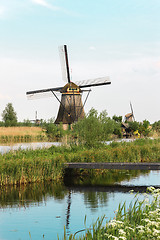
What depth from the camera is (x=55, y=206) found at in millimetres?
11039

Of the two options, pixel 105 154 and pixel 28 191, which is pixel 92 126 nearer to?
pixel 105 154

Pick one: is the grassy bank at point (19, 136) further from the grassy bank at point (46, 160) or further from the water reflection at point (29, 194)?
the water reflection at point (29, 194)

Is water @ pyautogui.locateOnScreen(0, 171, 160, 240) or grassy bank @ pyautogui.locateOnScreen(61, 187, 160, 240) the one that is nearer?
grassy bank @ pyautogui.locateOnScreen(61, 187, 160, 240)

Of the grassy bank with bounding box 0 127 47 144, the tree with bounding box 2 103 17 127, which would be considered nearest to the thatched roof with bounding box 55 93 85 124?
the grassy bank with bounding box 0 127 47 144

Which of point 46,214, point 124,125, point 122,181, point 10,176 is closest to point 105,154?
point 122,181

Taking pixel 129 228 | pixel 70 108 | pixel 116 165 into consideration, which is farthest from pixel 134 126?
pixel 129 228

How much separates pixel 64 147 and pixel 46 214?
32.5 ft

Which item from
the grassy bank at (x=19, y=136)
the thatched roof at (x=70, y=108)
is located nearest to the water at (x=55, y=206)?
the grassy bank at (x=19, y=136)

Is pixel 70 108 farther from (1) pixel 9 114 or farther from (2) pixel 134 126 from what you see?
(1) pixel 9 114

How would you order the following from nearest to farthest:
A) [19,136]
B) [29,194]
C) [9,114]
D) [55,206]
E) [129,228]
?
[129,228] → [55,206] → [29,194] → [19,136] → [9,114]

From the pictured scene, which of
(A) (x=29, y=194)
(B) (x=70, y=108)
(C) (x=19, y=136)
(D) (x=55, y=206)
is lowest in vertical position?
(D) (x=55, y=206)

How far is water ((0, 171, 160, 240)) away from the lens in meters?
8.73

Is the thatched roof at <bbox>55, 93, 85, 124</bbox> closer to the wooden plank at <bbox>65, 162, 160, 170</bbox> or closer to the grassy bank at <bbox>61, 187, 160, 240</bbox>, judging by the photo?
the wooden plank at <bbox>65, 162, 160, 170</bbox>

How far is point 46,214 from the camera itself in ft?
33.1
